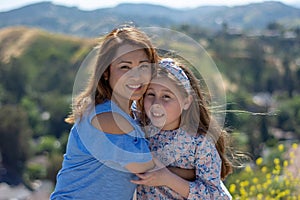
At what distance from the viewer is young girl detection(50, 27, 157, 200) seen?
1.82 m

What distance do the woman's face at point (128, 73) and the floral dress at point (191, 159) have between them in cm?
20

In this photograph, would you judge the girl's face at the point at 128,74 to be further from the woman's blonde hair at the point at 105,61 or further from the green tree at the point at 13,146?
the green tree at the point at 13,146

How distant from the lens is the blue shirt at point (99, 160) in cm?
181

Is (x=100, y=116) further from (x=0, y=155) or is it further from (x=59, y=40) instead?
(x=59, y=40)

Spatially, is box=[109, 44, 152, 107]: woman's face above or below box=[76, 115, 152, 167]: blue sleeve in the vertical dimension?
above

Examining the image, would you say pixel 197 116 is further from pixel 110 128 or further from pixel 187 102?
pixel 110 128

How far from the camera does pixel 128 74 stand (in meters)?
1.90

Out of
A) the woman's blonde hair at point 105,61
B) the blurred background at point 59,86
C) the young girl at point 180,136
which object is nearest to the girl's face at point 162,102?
the young girl at point 180,136

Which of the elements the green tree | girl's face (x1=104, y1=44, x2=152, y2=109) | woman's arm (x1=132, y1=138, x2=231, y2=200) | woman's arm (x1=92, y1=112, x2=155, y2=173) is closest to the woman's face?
girl's face (x1=104, y1=44, x2=152, y2=109)

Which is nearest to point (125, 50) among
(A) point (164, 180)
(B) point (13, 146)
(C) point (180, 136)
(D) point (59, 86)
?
(C) point (180, 136)

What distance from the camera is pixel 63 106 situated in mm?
40531

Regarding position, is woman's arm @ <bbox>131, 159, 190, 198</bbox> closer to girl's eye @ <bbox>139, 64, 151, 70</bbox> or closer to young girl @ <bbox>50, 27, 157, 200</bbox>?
young girl @ <bbox>50, 27, 157, 200</bbox>

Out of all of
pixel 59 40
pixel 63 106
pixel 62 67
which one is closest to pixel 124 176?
pixel 63 106

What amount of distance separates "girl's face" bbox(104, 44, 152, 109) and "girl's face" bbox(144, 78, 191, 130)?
6 cm
